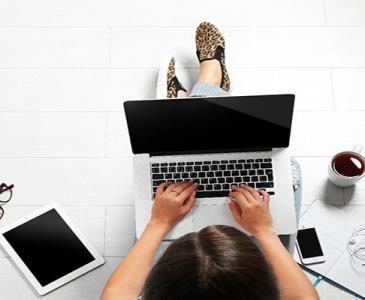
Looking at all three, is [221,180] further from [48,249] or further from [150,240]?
[48,249]

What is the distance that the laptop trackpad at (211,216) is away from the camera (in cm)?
123

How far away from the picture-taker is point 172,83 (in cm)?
164

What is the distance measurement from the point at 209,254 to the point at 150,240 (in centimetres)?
42

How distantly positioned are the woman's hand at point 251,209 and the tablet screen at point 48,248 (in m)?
0.56

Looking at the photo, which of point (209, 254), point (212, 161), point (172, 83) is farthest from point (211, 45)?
point (209, 254)

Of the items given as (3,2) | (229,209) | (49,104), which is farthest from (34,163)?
(229,209)

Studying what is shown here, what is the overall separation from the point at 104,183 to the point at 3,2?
0.78 m

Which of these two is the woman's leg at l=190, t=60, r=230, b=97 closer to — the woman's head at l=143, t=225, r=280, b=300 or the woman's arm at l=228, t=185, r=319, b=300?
the woman's arm at l=228, t=185, r=319, b=300

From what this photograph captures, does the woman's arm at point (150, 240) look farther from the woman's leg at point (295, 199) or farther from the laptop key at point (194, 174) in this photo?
the woman's leg at point (295, 199)

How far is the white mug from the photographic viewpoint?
4.73 ft


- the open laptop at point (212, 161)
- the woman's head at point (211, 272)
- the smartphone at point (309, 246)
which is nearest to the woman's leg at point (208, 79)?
the open laptop at point (212, 161)

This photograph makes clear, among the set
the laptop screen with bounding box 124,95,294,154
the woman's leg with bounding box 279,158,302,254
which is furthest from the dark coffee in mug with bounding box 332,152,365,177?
the laptop screen with bounding box 124,95,294,154

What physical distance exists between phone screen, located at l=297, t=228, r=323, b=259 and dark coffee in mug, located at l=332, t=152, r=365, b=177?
0.21m

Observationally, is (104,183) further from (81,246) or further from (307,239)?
(307,239)
